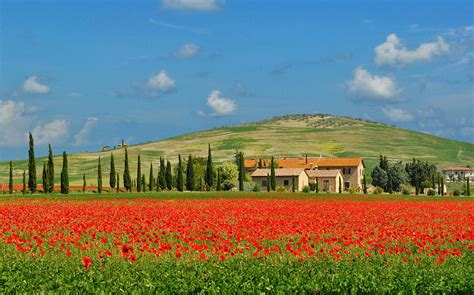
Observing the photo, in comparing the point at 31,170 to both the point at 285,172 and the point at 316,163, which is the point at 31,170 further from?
the point at 316,163

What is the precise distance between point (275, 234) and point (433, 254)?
19.7 ft

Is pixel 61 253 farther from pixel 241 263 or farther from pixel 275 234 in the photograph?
pixel 275 234

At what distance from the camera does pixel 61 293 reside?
11438mm

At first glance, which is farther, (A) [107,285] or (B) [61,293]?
(A) [107,285]

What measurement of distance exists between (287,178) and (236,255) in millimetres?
111222

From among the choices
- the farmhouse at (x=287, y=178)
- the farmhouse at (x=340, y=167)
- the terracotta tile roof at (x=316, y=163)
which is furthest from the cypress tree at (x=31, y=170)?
the terracotta tile roof at (x=316, y=163)

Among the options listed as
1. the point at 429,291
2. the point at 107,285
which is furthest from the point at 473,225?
the point at 107,285

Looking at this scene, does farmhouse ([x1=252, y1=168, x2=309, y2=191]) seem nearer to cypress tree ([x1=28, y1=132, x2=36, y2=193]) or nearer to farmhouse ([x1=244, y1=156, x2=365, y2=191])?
farmhouse ([x1=244, y1=156, x2=365, y2=191])

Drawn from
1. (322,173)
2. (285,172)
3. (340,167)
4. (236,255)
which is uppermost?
(340,167)

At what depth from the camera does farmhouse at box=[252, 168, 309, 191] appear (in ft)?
418

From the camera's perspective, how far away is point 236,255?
59.1 feet

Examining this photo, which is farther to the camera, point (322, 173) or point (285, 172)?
point (322, 173)

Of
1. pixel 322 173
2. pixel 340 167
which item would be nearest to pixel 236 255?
pixel 322 173

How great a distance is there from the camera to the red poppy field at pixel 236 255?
41.3 feet
